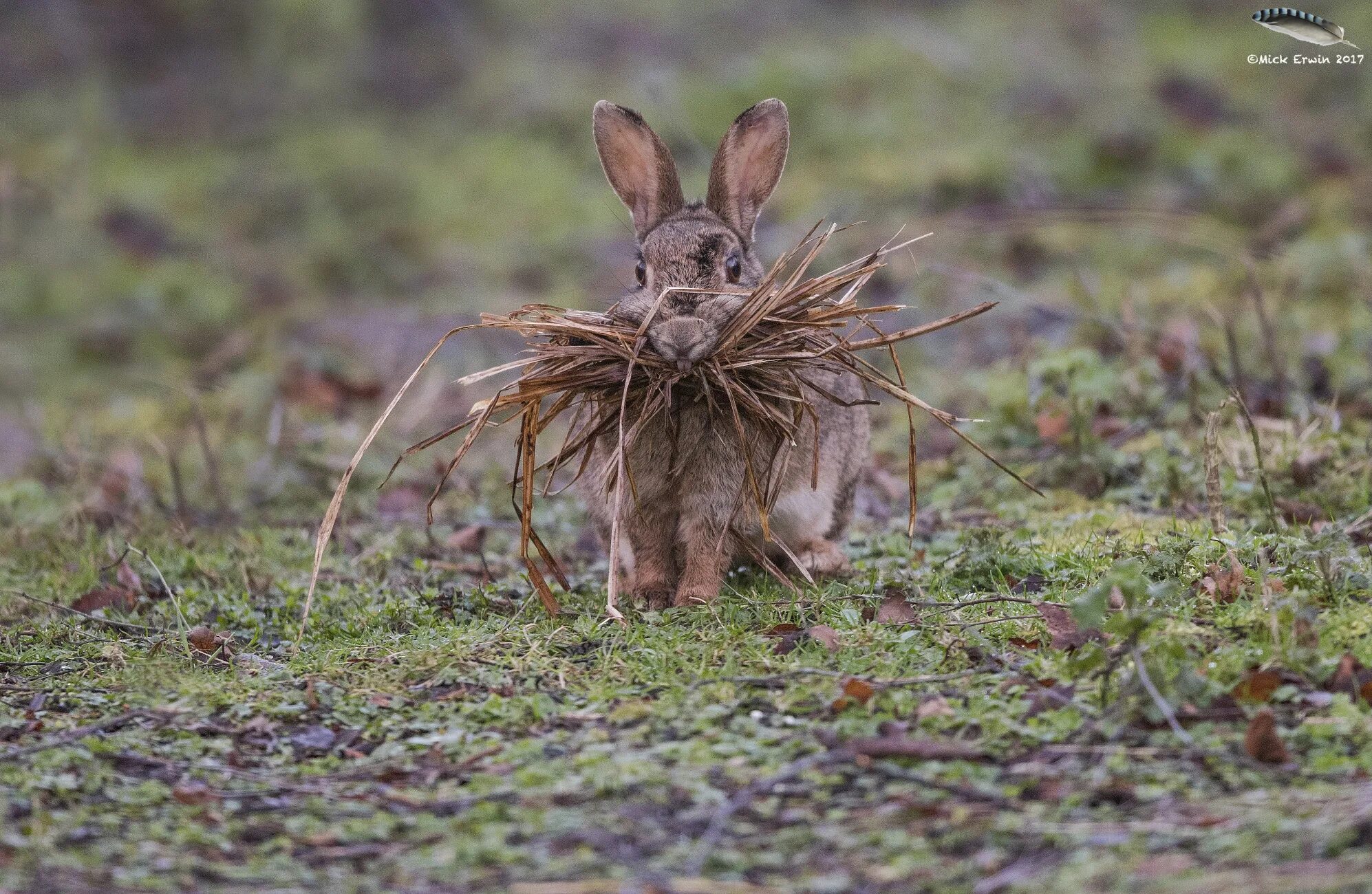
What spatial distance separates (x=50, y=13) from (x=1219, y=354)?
1109cm

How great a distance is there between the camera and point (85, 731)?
3.91m

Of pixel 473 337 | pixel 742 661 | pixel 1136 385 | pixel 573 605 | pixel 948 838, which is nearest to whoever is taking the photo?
pixel 948 838

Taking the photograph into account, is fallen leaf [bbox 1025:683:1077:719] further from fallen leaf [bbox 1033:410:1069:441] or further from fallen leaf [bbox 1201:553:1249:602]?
fallen leaf [bbox 1033:410:1069:441]

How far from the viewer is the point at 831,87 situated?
1337cm

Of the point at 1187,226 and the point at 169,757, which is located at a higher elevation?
the point at 1187,226

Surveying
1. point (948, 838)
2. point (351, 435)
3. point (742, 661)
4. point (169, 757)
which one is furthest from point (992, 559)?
point (351, 435)

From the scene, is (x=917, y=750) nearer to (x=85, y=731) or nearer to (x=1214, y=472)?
(x=1214, y=472)

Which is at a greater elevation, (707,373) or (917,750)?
(707,373)

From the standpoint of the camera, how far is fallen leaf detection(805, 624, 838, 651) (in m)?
4.25

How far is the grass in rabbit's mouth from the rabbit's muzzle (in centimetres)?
4

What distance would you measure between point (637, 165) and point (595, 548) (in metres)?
1.65

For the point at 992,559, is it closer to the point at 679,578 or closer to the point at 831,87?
the point at 679,578

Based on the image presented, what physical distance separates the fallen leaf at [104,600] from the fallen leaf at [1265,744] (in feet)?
12.0

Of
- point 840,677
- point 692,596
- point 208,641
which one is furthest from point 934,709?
point 208,641
